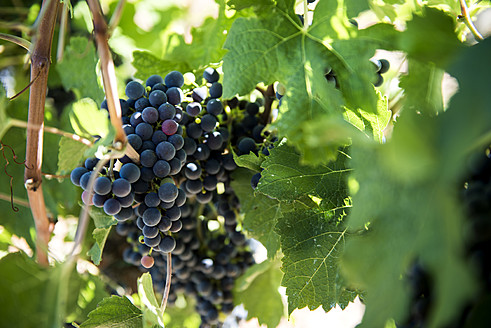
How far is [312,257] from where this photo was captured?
1.88 ft

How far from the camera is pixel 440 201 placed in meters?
0.28

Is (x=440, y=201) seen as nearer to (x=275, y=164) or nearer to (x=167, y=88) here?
(x=275, y=164)

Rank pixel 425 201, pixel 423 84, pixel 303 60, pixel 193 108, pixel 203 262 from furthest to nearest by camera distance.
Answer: pixel 203 262
pixel 193 108
pixel 303 60
pixel 423 84
pixel 425 201

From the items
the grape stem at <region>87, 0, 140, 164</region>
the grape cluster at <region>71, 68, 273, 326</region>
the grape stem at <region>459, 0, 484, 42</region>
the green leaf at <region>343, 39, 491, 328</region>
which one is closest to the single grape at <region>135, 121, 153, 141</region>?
the grape cluster at <region>71, 68, 273, 326</region>

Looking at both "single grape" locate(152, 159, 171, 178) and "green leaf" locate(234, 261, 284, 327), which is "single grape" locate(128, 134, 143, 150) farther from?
"green leaf" locate(234, 261, 284, 327)

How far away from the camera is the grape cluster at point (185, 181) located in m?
0.57

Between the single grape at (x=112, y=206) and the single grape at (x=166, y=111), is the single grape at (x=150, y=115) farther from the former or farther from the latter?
the single grape at (x=112, y=206)

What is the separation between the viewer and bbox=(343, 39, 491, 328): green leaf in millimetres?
269

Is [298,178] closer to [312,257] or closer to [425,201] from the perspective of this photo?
[312,257]

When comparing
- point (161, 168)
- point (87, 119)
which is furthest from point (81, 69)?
point (161, 168)

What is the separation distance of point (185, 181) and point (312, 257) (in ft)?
0.77

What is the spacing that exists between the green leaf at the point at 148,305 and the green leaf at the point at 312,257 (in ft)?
0.58

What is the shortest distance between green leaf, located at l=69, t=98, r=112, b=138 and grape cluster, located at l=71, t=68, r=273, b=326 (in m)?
0.05

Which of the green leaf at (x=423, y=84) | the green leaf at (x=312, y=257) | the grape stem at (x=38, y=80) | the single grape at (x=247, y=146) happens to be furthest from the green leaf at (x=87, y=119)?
the green leaf at (x=423, y=84)
